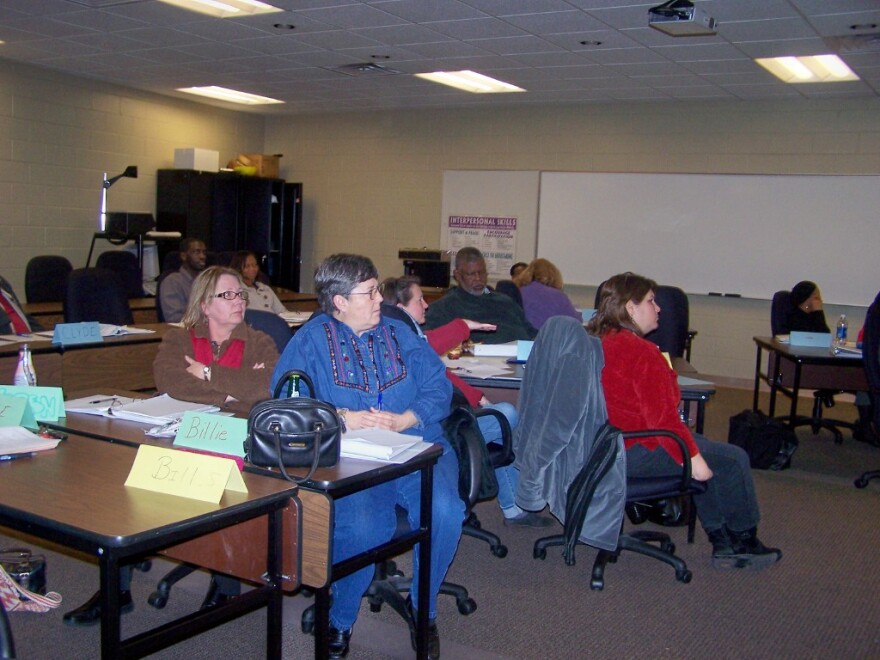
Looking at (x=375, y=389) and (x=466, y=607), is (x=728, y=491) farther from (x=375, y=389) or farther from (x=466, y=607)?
(x=375, y=389)

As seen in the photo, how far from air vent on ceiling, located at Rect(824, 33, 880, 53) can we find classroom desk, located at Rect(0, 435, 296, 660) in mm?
4927

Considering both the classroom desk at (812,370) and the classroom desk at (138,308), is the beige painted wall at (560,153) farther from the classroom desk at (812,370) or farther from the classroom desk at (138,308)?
the classroom desk at (812,370)

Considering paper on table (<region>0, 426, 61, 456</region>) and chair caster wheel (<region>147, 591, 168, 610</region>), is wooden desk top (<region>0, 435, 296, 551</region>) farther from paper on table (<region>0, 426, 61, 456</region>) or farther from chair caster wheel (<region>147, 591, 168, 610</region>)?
chair caster wheel (<region>147, 591, 168, 610</region>)

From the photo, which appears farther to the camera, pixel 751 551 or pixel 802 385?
pixel 802 385

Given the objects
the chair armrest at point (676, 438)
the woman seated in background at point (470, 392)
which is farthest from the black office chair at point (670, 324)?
the chair armrest at point (676, 438)

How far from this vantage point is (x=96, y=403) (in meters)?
2.89

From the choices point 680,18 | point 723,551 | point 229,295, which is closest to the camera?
point 229,295

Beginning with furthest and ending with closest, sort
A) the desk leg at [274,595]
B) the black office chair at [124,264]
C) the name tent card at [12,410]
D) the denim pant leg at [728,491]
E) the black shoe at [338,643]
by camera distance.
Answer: the black office chair at [124,264]
the denim pant leg at [728,491]
the black shoe at [338,643]
the name tent card at [12,410]
the desk leg at [274,595]

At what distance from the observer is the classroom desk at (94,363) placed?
3969 millimetres

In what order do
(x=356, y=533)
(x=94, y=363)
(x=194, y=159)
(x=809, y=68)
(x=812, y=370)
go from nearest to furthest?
(x=356, y=533) → (x=94, y=363) → (x=812, y=370) → (x=809, y=68) → (x=194, y=159)

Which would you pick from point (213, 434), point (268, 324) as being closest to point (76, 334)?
point (268, 324)

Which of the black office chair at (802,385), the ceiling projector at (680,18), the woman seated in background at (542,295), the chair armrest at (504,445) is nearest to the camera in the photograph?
the chair armrest at (504,445)

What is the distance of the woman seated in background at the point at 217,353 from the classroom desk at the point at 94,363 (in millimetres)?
803

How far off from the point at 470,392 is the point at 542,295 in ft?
7.77
